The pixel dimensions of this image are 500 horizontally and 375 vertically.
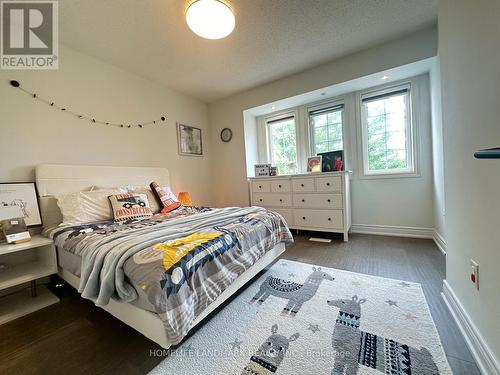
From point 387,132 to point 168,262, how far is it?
10.9 feet

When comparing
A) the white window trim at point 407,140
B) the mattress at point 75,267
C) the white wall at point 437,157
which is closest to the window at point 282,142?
the white window trim at point 407,140

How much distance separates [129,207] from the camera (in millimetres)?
2102

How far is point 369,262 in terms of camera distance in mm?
2148

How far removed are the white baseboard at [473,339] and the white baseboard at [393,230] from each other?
1.69 metres

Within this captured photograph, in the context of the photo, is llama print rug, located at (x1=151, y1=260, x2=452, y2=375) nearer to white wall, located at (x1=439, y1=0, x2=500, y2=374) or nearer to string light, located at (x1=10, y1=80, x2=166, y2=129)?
white wall, located at (x1=439, y1=0, x2=500, y2=374)

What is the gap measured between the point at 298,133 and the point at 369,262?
2338mm

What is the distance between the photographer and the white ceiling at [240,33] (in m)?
1.88

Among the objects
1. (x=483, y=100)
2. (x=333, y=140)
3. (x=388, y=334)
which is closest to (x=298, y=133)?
(x=333, y=140)

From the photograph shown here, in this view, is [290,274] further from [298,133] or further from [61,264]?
[298,133]

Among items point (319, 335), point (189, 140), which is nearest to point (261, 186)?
point (189, 140)

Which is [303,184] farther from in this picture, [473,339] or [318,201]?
[473,339]

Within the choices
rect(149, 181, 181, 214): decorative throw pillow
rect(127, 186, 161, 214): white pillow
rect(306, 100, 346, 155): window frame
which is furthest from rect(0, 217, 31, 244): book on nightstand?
rect(306, 100, 346, 155): window frame

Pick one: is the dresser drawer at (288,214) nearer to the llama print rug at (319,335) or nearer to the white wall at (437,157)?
the llama print rug at (319,335)

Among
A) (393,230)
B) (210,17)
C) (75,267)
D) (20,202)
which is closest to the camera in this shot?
(75,267)
